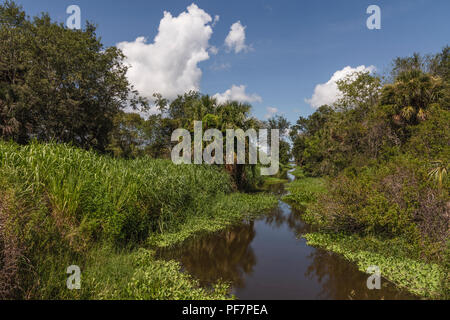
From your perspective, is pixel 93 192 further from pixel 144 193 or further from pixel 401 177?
pixel 401 177

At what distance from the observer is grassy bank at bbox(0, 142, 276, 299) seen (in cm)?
411

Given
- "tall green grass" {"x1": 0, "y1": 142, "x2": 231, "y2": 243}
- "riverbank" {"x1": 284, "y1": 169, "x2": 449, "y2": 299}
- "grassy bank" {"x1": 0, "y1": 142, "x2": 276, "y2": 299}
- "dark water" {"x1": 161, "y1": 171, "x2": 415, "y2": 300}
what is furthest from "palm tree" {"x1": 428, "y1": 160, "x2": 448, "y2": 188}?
"tall green grass" {"x1": 0, "y1": 142, "x2": 231, "y2": 243}

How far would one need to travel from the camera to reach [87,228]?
5875 millimetres

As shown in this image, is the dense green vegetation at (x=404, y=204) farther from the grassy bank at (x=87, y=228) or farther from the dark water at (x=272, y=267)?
the grassy bank at (x=87, y=228)

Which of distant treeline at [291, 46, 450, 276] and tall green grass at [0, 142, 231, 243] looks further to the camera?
distant treeline at [291, 46, 450, 276]

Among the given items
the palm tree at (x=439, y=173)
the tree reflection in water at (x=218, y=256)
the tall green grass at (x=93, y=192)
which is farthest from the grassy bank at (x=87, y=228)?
the palm tree at (x=439, y=173)

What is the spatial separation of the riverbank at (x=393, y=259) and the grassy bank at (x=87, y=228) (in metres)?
4.29

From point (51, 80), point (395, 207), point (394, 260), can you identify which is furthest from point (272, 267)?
point (51, 80)

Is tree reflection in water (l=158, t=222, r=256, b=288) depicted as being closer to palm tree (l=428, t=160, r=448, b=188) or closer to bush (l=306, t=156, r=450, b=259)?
bush (l=306, t=156, r=450, b=259)

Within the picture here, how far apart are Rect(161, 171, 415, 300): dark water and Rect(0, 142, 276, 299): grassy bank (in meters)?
0.71

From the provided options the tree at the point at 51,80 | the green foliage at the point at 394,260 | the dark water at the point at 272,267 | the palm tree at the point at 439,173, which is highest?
the tree at the point at 51,80

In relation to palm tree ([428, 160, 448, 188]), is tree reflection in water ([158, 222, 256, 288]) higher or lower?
lower

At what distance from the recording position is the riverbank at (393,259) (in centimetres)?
526

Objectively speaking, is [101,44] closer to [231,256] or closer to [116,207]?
[116,207]
